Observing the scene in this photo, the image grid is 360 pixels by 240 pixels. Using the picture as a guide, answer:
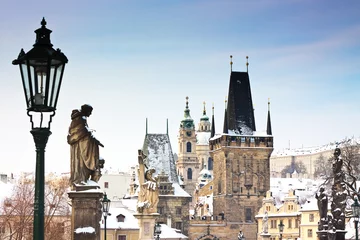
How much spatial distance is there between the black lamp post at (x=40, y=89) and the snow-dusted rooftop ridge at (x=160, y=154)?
293 ft

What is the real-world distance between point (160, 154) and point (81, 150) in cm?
8527

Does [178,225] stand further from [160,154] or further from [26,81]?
[26,81]

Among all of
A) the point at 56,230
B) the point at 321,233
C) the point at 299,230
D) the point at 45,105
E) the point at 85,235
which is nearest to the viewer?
the point at 45,105

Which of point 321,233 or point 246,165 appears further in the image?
point 246,165

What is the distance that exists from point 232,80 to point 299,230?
24.7 metres

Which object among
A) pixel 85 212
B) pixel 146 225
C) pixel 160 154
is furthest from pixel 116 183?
pixel 85 212

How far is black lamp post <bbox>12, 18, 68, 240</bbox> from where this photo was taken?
7.71 meters

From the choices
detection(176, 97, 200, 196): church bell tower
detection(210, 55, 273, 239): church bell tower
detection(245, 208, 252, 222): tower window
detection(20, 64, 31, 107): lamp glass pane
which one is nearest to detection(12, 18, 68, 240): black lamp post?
detection(20, 64, 31, 107): lamp glass pane

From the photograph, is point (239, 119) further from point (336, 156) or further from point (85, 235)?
point (85, 235)

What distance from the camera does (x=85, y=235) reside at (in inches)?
548

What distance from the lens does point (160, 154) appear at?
99125mm

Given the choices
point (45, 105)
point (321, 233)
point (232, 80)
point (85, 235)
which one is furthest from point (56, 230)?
point (232, 80)

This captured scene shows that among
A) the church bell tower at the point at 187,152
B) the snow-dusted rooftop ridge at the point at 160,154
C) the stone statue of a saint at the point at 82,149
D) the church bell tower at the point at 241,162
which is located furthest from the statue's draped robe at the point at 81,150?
the church bell tower at the point at 187,152

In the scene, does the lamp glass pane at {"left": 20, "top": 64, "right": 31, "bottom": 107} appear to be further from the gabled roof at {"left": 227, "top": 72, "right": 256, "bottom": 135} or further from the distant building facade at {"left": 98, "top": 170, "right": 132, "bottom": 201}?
the distant building facade at {"left": 98, "top": 170, "right": 132, "bottom": 201}
